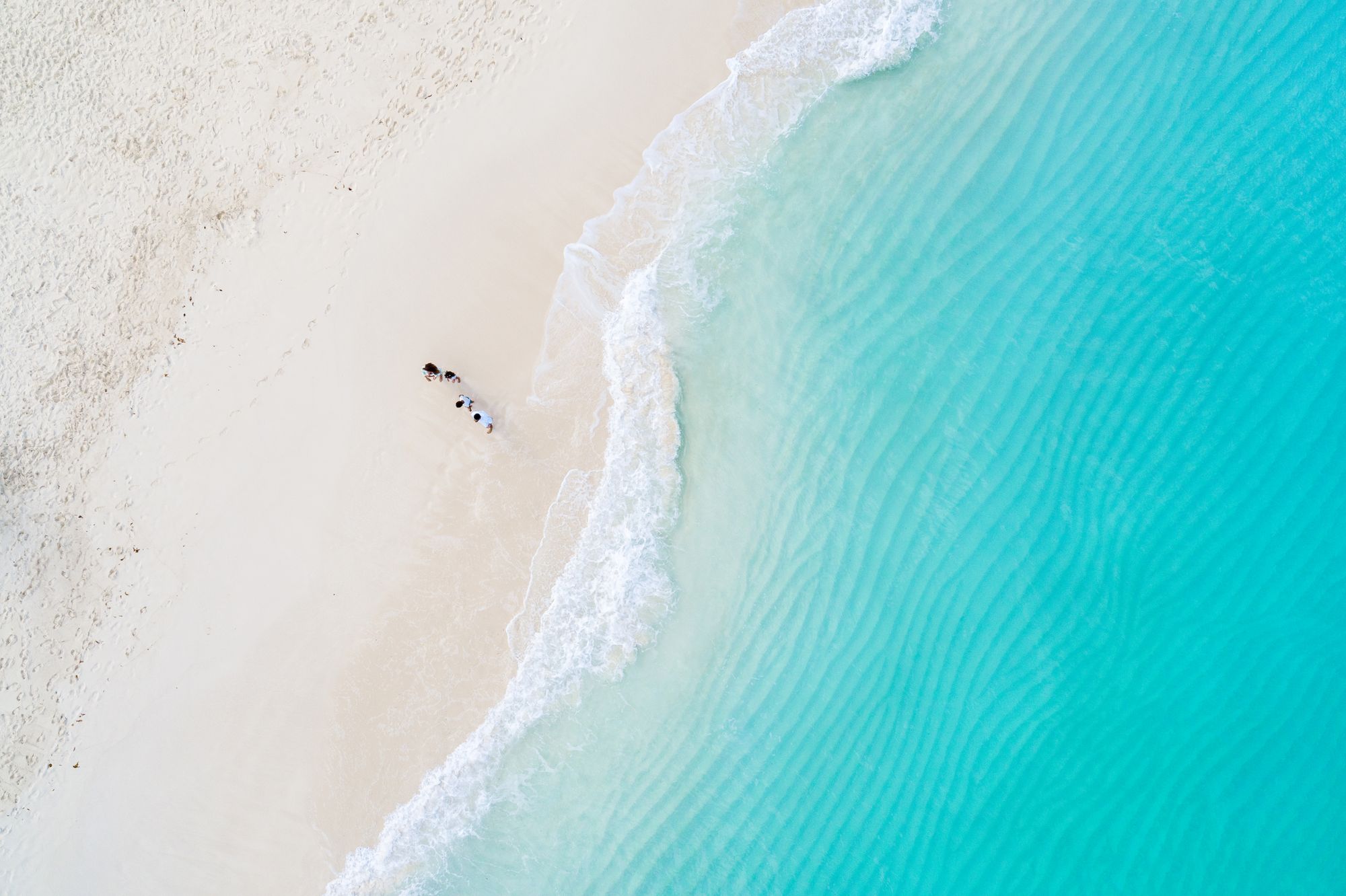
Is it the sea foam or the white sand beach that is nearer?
the sea foam

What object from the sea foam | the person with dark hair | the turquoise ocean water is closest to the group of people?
the person with dark hair

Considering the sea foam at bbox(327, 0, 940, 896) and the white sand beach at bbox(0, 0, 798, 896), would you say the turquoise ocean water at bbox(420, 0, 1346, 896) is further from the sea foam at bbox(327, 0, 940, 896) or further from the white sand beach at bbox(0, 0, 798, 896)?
the white sand beach at bbox(0, 0, 798, 896)

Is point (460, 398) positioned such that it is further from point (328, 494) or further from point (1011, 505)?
point (1011, 505)

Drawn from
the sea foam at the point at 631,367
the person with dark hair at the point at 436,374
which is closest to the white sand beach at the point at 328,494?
the person with dark hair at the point at 436,374

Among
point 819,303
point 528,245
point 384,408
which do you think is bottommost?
point 384,408

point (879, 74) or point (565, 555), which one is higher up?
point (879, 74)

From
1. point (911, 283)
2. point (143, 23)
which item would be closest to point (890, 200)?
point (911, 283)

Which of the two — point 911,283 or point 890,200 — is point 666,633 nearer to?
point 911,283
